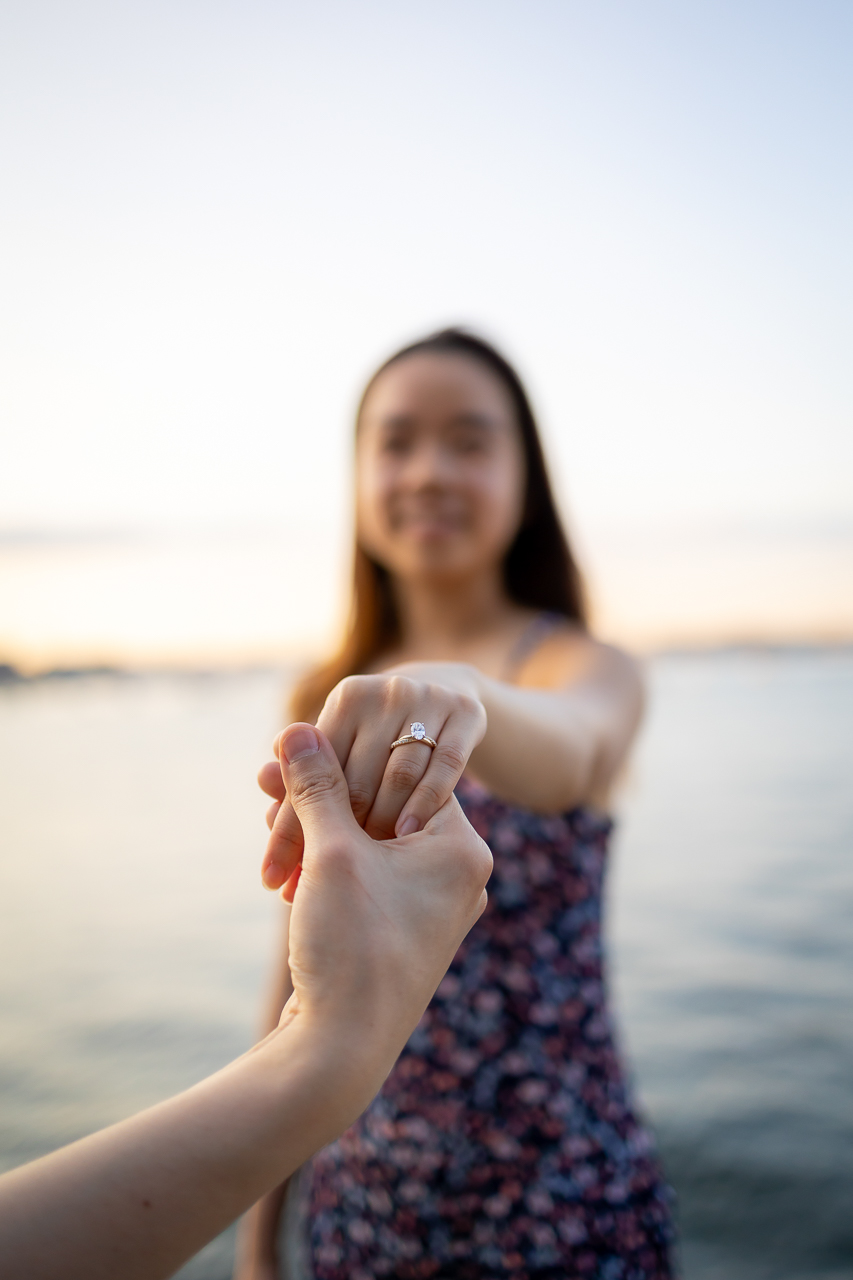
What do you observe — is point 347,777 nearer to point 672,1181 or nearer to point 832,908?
point 672,1181

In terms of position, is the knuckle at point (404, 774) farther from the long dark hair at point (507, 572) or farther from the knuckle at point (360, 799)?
the long dark hair at point (507, 572)

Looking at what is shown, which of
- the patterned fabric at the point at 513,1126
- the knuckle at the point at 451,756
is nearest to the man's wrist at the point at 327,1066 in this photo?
the knuckle at the point at 451,756

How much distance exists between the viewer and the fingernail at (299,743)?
895 millimetres

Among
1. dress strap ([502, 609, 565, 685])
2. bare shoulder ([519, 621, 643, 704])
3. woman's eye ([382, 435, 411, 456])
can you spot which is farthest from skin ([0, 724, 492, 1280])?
woman's eye ([382, 435, 411, 456])

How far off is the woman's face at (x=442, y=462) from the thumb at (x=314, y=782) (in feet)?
3.70

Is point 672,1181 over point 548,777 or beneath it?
beneath

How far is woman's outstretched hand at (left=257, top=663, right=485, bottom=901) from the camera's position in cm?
90

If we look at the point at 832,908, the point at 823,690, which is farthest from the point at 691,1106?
the point at 823,690

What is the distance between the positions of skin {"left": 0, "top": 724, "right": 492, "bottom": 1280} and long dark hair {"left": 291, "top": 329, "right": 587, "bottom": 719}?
1.39 meters

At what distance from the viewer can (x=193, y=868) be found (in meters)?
5.64

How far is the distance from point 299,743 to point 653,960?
4074 mm

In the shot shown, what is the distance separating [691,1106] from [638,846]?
269 cm

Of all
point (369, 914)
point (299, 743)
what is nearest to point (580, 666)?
point (299, 743)

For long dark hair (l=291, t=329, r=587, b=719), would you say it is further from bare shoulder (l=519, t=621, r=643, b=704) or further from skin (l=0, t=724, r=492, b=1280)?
skin (l=0, t=724, r=492, b=1280)
